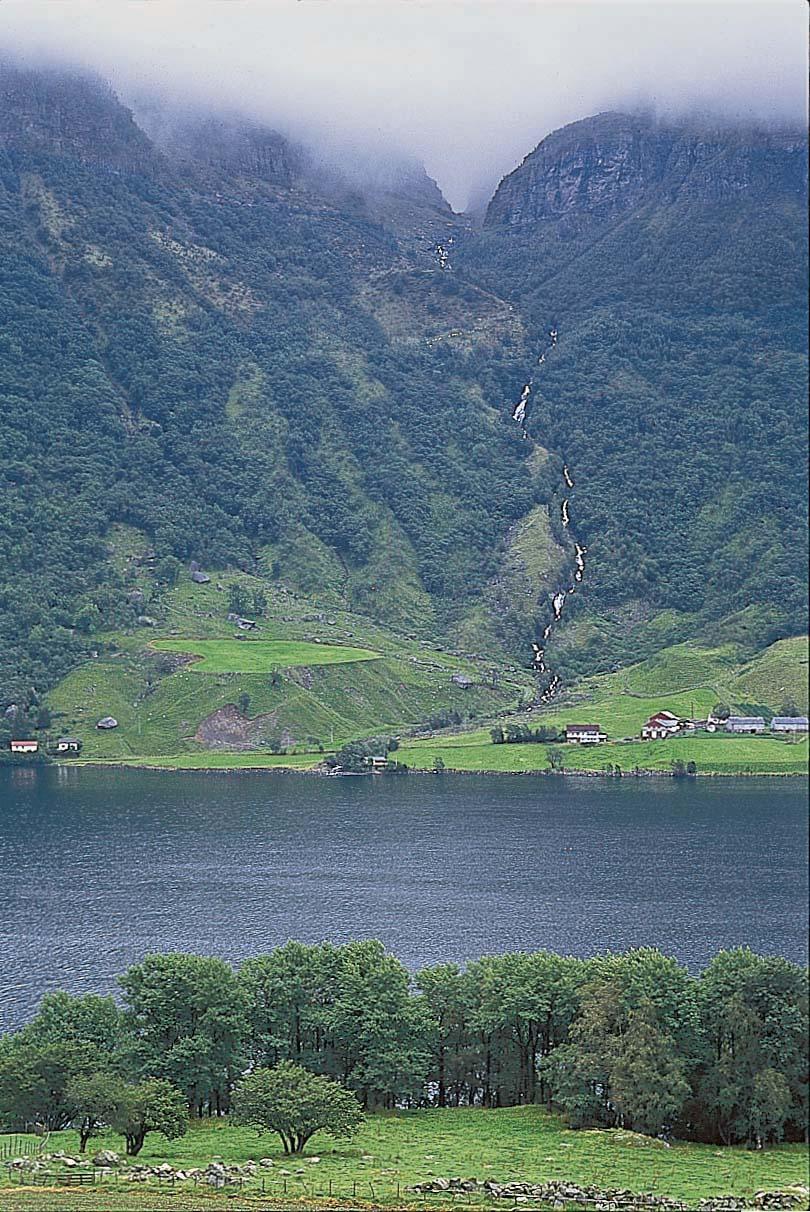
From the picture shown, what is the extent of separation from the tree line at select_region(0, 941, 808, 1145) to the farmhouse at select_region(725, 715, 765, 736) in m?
36.4

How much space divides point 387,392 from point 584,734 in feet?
210

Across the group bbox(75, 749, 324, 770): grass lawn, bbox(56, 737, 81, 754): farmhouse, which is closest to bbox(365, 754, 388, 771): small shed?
bbox(75, 749, 324, 770): grass lawn

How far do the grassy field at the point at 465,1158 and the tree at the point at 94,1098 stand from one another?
34 cm

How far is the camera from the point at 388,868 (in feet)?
147

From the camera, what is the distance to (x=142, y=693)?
7444 centimetres

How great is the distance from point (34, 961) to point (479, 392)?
10041cm

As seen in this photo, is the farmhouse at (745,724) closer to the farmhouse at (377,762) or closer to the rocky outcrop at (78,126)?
the farmhouse at (377,762)

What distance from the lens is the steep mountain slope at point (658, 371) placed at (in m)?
85.2

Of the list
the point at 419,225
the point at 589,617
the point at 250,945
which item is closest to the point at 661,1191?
the point at 250,945

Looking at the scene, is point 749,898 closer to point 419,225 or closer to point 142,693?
point 142,693

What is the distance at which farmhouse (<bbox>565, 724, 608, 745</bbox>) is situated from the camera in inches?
2611

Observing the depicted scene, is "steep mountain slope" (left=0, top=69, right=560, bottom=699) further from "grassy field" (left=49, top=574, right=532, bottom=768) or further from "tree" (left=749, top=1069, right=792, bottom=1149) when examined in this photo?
"tree" (left=749, top=1069, right=792, bottom=1149)

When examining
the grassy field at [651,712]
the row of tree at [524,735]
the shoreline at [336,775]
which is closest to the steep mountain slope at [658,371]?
the grassy field at [651,712]

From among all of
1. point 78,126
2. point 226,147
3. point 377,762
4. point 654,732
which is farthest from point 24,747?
point 226,147
